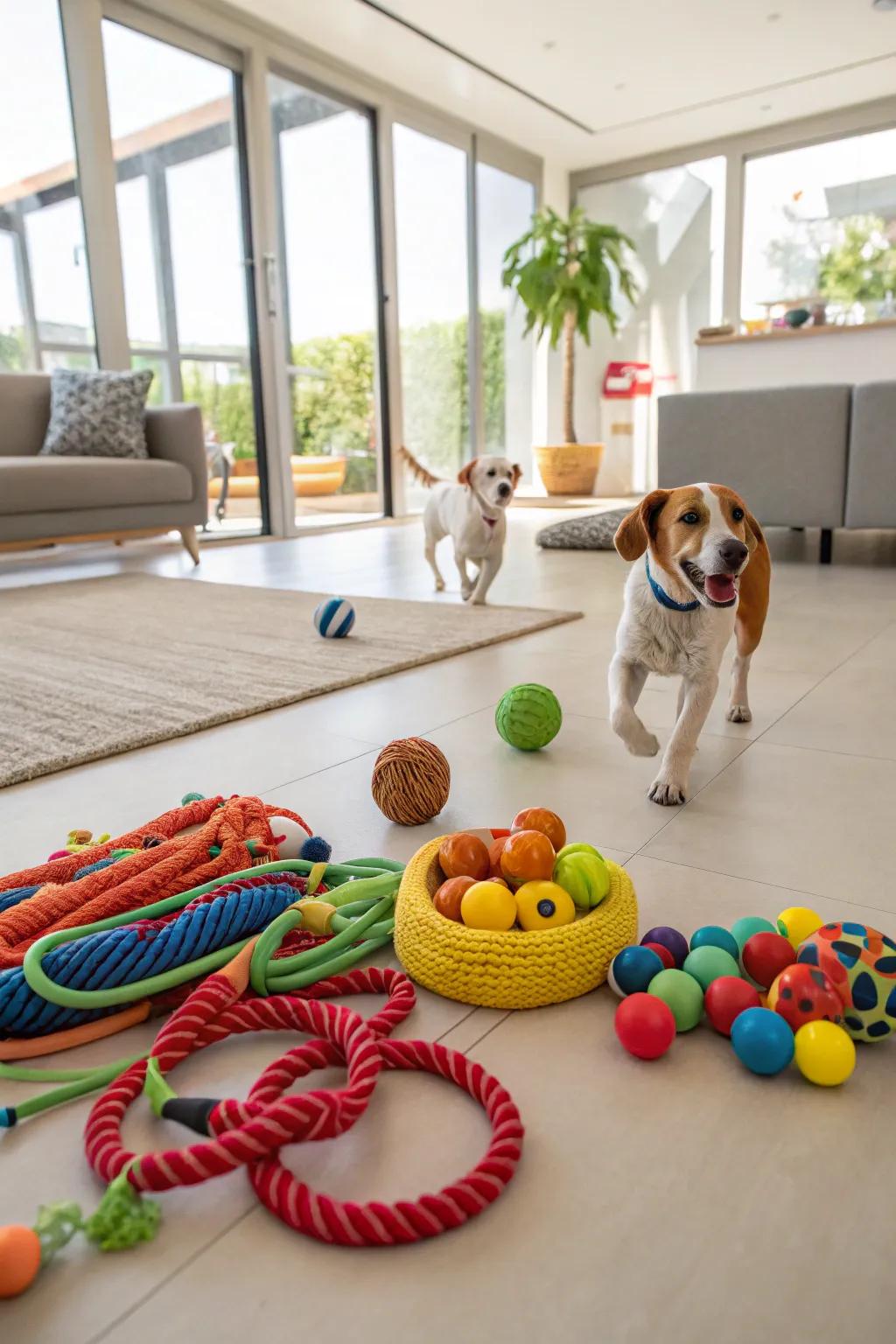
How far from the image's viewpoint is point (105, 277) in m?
5.05

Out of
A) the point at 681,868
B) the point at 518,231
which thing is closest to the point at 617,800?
the point at 681,868

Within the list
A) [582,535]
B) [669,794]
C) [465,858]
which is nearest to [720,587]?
[669,794]

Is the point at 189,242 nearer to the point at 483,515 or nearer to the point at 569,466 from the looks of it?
the point at 483,515

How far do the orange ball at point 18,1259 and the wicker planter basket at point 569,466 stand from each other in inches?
323

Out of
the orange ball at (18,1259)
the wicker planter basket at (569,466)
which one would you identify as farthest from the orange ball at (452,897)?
the wicker planter basket at (569,466)

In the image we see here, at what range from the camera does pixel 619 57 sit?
21.1 feet

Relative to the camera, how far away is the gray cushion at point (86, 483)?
390cm

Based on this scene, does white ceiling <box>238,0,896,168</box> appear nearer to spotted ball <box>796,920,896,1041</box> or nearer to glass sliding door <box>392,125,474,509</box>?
glass sliding door <box>392,125,474,509</box>

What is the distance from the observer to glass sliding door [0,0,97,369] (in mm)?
4703

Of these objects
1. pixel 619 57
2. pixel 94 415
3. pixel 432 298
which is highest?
pixel 619 57

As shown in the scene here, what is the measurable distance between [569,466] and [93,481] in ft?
17.0

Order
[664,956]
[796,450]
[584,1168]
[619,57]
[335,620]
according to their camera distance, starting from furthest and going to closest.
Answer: [619,57] < [796,450] < [335,620] < [664,956] < [584,1168]

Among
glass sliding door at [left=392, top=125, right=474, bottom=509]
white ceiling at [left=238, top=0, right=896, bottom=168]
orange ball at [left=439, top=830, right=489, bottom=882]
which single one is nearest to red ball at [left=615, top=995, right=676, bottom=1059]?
orange ball at [left=439, top=830, right=489, bottom=882]

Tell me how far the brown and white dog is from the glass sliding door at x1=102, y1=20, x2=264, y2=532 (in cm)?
468
